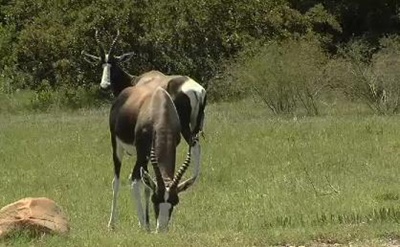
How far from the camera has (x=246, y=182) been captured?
15711 millimetres

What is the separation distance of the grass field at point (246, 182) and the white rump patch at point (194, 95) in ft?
3.93

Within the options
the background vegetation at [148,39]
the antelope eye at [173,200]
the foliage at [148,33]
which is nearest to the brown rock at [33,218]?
the antelope eye at [173,200]

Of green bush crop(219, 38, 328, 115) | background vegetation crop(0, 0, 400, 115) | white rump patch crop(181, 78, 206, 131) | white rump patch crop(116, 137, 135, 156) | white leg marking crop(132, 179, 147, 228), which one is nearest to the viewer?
white leg marking crop(132, 179, 147, 228)

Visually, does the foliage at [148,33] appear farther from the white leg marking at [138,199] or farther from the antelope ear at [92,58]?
the white leg marking at [138,199]

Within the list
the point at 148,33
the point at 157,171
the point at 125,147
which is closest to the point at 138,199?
the point at 157,171

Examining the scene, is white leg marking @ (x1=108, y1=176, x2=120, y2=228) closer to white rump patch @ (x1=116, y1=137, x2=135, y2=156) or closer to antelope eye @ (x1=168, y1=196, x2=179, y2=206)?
white rump patch @ (x1=116, y1=137, x2=135, y2=156)

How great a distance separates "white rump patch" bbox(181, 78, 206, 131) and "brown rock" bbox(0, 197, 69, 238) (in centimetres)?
603

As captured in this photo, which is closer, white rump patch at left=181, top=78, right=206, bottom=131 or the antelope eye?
the antelope eye

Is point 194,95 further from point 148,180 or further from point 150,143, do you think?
point 148,180

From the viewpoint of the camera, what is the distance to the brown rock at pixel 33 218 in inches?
377

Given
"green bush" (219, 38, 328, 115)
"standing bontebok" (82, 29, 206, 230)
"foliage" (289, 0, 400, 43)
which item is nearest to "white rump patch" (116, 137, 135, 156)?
"standing bontebok" (82, 29, 206, 230)

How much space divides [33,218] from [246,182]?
6615 millimetres

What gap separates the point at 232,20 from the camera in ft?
127

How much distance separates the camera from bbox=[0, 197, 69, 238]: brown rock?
9578mm
